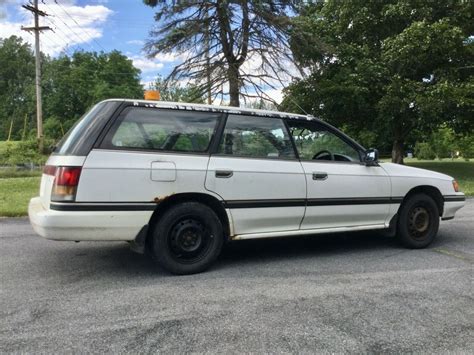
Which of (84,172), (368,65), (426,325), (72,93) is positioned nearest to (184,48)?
(368,65)

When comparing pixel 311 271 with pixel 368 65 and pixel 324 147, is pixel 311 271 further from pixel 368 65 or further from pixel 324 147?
pixel 368 65

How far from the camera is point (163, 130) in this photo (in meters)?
4.62

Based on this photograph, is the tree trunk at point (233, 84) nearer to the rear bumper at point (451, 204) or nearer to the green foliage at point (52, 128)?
the rear bumper at point (451, 204)

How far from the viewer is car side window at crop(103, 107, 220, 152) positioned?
442 cm

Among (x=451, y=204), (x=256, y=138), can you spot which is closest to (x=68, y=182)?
(x=256, y=138)

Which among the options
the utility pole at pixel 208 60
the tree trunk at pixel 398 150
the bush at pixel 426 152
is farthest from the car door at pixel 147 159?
the bush at pixel 426 152

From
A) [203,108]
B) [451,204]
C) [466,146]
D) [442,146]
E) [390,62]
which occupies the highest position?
[390,62]

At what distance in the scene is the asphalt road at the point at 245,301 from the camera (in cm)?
314

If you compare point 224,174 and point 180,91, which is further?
point 180,91

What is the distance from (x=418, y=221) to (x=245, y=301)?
3161 millimetres

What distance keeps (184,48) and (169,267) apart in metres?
15.0

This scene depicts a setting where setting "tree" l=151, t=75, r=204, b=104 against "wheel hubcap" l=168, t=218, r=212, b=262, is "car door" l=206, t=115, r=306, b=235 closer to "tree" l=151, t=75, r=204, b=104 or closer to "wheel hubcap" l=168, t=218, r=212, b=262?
"wheel hubcap" l=168, t=218, r=212, b=262

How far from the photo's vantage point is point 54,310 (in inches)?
144

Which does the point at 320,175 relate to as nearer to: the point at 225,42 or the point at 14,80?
the point at 225,42
